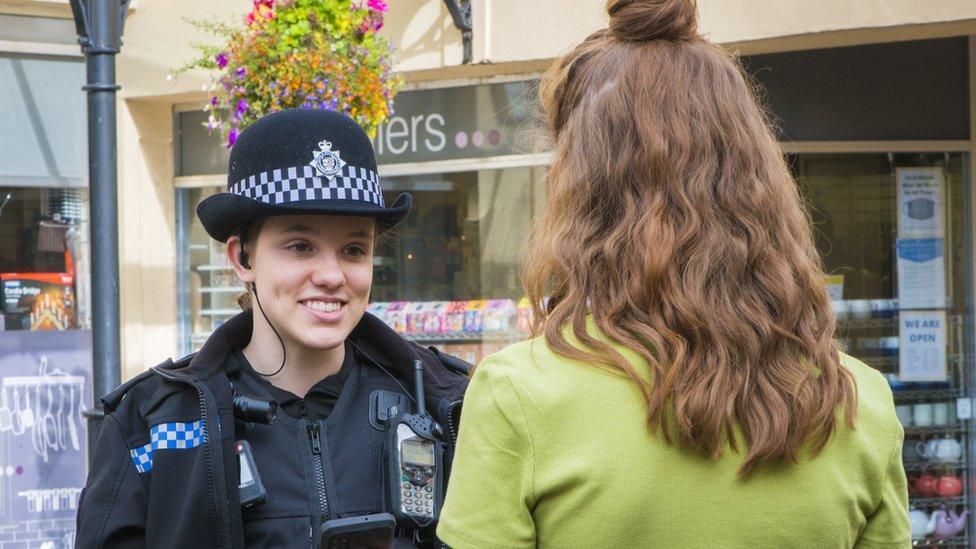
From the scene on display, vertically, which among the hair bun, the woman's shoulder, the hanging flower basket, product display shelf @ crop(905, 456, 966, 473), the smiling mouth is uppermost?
the hanging flower basket

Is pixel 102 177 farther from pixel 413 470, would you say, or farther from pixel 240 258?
pixel 413 470

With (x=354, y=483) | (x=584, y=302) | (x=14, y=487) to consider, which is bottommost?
(x=14, y=487)

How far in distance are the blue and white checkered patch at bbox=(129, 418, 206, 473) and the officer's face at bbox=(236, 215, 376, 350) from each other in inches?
12.7

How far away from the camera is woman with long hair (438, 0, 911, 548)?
61.3 inches

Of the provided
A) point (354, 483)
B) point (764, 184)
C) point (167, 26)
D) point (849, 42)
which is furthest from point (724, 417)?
point (167, 26)

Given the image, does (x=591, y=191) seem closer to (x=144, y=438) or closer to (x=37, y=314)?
(x=144, y=438)

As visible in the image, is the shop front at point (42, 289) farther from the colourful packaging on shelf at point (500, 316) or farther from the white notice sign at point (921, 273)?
the white notice sign at point (921, 273)

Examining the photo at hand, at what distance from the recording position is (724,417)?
1547mm

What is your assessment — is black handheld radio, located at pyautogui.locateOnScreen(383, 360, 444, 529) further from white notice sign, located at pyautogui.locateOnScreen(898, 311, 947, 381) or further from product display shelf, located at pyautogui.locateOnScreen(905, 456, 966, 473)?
product display shelf, located at pyautogui.locateOnScreen(905, 456, 966, 473)

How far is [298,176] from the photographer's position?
2.62 meters

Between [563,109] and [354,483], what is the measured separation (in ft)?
3.66

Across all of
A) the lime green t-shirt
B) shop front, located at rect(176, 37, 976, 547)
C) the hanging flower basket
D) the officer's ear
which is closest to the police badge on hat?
the officer's ear

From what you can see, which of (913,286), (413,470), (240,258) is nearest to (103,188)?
(240,258)

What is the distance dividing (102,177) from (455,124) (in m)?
2.46
